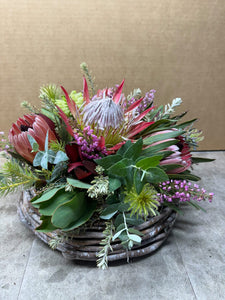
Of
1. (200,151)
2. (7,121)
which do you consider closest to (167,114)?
(200,151)

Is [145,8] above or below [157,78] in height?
above

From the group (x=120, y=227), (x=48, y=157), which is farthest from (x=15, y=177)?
(x=120, y=227)

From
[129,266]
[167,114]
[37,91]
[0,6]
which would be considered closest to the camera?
[129,266]

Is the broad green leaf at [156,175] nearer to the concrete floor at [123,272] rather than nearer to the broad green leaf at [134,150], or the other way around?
the broad green leaf at [134,150]

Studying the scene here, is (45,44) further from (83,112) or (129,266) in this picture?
(129,266)

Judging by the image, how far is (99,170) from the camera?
348mm

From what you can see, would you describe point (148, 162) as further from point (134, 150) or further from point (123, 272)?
point (123, 272)

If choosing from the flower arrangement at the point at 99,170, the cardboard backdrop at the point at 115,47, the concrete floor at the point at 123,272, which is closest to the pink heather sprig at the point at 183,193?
the flower arrangement at the point at 99,170

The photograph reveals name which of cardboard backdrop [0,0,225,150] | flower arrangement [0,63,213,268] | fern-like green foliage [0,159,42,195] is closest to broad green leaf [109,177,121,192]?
flower arrangement [0,63,213,268]

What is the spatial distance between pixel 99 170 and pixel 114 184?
0.10ft

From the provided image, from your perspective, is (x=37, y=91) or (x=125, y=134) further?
(x=37, y=91)

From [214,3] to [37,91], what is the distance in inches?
21.0

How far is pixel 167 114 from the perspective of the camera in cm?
52

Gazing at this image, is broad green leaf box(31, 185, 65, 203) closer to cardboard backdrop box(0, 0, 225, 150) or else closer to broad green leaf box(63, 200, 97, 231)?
broad green leaf box(63, 200, 97, 231)
